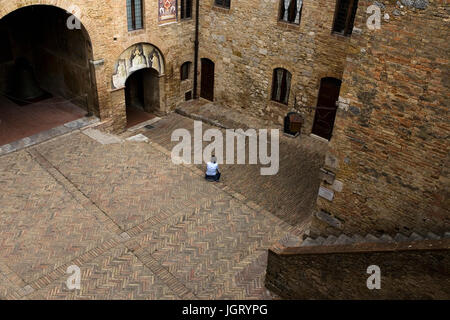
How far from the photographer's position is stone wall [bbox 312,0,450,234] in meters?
6.64

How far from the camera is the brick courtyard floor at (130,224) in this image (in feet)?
30.6

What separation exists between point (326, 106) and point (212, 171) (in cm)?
Answer: 506

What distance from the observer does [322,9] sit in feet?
45.5

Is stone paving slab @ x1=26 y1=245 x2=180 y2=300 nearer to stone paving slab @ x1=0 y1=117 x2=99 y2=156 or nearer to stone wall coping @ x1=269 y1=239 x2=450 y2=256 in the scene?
stone wall coping @ x1=269 y1=239 x2=450 y2=256

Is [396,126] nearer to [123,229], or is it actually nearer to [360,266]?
[360,266]

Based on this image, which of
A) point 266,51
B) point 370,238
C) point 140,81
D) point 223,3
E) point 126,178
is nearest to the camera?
point 370,238

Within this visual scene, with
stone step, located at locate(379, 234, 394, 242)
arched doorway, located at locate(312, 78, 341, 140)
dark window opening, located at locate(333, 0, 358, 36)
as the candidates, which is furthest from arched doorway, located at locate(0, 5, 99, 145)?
stone step, located at locate(379, 234, 394, 242)

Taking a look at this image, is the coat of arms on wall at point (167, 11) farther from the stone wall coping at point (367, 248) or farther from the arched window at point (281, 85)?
the stone wall coping at point (367, 248)

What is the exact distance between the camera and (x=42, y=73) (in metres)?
17.7

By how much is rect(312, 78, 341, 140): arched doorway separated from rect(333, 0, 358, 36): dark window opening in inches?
65.2

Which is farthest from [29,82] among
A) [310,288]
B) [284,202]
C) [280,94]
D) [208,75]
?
[310,288]

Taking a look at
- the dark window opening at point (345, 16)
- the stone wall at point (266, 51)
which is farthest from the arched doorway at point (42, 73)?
the dark window opening at point (345, 16)

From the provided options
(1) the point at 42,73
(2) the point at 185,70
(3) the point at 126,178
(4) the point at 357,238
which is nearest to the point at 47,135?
(3) the point at 126,178
